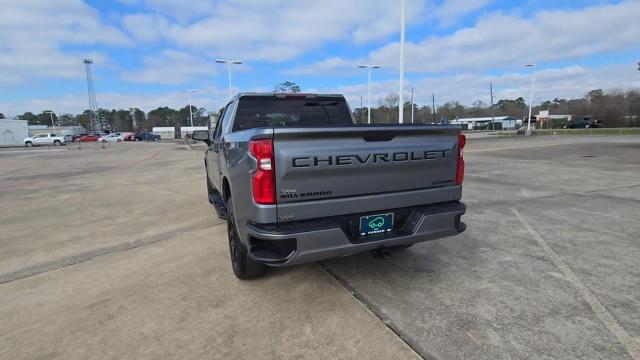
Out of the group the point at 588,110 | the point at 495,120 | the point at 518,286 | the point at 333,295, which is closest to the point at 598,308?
the point at 518,286

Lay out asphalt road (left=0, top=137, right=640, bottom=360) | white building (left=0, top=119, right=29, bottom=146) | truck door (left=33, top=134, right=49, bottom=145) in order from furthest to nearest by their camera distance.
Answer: white building (left=0, top=119, right=29, bottom=146) → truck door (left=33, top=134, right=49, bottom=145) → asphalt road (left=0, top=137, right=640, bottom=360)

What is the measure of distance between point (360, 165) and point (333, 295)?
1.31 m

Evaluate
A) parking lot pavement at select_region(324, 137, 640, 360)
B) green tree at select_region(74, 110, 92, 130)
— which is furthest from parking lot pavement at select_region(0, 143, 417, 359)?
green tree at select_region(74, 110, 92, 130)

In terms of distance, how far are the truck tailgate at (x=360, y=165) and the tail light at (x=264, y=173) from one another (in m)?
0.05

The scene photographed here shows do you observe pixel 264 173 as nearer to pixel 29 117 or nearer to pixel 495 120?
pixel 495 120

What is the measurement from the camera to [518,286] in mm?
3561

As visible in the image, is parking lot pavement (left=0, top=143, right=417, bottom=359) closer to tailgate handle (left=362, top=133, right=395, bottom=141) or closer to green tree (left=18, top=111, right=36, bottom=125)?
tailgate handle (left=362, top=133, right=395, bottom=141)

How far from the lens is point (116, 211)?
289 inches

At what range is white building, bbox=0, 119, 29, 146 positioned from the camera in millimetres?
62516

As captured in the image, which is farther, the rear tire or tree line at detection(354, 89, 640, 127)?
tree line at detection(354, 89, 640, 127)

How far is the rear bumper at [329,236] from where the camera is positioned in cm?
283

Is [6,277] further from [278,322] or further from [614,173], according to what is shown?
[614,173]

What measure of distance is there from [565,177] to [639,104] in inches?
2860

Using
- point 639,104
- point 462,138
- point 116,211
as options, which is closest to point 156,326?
point 462,138
